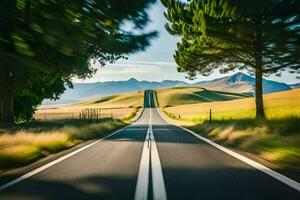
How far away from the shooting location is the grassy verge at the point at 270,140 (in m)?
11.3

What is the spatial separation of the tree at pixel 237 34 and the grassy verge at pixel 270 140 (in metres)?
2.10

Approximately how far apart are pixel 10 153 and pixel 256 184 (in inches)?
260

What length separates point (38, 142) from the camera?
48.8ft

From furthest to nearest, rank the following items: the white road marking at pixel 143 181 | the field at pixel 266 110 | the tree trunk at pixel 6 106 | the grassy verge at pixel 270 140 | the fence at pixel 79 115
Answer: the fence at pixel 79 115 < the field at pixel 266 110 < the tree trunk at pixel 6 106 < the grassy verge at pixel 270 140 < the white road marking at pixel 143 181

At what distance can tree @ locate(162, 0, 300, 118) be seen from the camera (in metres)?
7.43

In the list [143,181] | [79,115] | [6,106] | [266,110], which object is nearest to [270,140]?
[143,181]

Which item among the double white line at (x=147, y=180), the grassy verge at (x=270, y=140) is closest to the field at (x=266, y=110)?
the grassy verge at (x=270, y=140)

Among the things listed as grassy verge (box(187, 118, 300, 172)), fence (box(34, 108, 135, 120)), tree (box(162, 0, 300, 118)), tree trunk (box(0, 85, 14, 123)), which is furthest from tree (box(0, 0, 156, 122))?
fence (box(34, 108, 135, 120))

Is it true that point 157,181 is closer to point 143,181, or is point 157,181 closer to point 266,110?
point 143,181

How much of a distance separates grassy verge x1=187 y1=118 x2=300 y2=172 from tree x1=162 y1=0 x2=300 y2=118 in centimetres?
210

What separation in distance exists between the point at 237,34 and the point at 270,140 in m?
8.71

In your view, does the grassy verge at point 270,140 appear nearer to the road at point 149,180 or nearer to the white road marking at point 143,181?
the road at point 149,180

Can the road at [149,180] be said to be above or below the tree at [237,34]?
below

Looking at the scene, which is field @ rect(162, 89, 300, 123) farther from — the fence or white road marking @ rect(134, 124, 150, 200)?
white road marking @ rect(134, 124, 150, 200)
